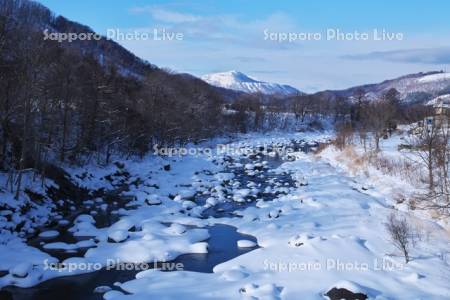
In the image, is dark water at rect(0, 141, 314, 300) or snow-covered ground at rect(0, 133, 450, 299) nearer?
snow-covered ground at rect(0, 133, 450, 299)

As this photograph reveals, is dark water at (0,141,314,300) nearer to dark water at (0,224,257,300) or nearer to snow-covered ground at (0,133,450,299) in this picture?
dark water at (0,224,257,300)

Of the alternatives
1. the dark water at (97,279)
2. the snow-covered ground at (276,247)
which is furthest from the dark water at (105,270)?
the snow-covered ground at (276,247)

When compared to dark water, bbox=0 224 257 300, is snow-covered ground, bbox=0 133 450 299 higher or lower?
higher

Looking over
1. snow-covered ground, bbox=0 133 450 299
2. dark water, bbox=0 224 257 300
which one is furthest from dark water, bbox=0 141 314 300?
snow-covered ground, bbox=0 133 450 299

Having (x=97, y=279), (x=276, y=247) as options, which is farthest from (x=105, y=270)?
(x=276, y=247)

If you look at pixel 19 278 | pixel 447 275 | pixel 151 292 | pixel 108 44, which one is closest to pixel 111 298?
pixel 151 292
